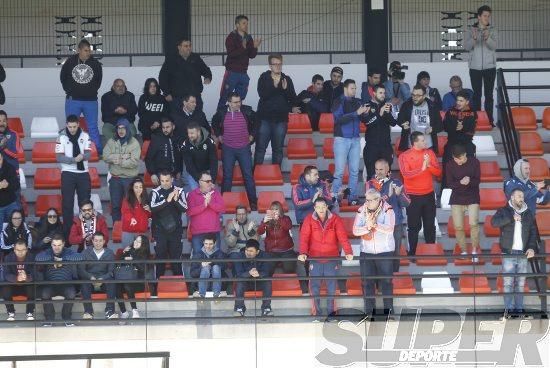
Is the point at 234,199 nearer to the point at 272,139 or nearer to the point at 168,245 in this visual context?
the point at 272,139

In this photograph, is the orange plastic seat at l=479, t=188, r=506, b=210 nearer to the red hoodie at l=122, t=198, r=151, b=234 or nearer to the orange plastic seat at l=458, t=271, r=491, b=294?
the orange plastic seat at l=458, t=271, r=491, b=294

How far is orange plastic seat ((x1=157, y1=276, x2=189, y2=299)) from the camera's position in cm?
1717

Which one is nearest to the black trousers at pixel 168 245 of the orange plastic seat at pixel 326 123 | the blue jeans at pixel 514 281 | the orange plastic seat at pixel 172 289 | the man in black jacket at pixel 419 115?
the orange plastic seat at pixel 172 289

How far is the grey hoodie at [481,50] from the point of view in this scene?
69.4 ft

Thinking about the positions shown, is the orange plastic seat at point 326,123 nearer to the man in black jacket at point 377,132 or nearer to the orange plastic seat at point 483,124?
the man in black jacket at point 377,132

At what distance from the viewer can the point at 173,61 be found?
20578mm

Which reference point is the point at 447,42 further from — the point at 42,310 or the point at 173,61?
the point at 42,310

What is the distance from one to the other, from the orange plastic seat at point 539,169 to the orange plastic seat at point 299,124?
320 centimetres

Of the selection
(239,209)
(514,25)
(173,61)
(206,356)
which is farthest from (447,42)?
(206,356)

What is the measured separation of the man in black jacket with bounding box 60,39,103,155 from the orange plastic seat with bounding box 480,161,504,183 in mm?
5278

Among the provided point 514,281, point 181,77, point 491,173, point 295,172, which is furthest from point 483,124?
point 514,281

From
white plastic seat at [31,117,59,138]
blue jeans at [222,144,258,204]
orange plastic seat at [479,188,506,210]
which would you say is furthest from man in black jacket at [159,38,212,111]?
orange plastic seat at [479,188,506,210]

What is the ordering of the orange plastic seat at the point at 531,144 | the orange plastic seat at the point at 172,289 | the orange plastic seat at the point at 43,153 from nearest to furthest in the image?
the orange plastic seat at the point at 172,289
the orange plastic seat at the point at 531,144
the orange plastic seat at the point at 43,153

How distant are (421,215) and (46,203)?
4.99 m
